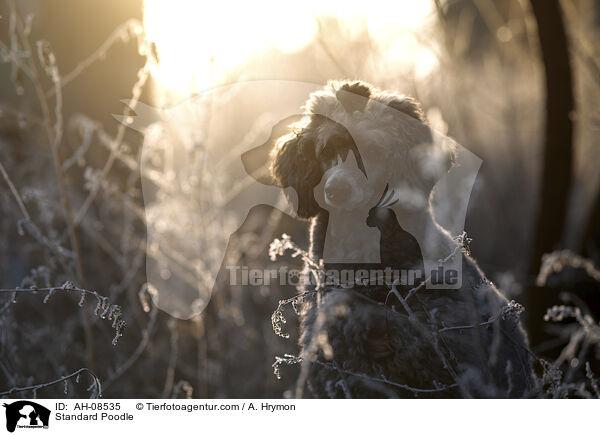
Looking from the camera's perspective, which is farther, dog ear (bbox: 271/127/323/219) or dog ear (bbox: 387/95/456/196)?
dog ear (bbox: 271/127/323/219)

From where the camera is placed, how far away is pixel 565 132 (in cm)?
316

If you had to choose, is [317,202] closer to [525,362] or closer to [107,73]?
[525,362]

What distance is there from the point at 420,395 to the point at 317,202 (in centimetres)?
100

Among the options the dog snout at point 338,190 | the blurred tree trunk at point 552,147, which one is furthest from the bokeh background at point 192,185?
the dog snout at point 338,190

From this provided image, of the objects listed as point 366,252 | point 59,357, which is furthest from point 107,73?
point 366,252

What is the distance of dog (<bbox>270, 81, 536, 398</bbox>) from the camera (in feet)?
6.45

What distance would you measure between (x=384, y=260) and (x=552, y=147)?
180 centimetres

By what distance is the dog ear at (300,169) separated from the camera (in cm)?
243
